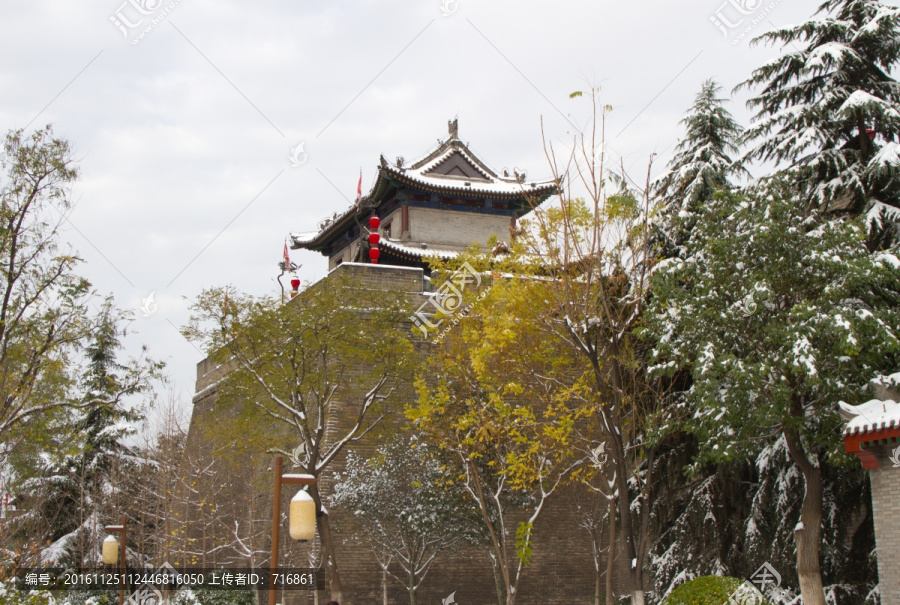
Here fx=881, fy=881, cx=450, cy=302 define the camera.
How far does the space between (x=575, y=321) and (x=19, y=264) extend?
250 inches

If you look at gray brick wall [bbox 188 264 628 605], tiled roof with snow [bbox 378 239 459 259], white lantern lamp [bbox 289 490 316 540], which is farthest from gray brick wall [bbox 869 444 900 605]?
tiled roof with snow [bbox 378 239 459 259]

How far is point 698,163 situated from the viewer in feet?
47.4

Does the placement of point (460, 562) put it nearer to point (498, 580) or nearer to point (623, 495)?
point (498, 580)

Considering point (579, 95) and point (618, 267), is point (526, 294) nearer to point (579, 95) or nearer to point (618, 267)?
point (618, 267)

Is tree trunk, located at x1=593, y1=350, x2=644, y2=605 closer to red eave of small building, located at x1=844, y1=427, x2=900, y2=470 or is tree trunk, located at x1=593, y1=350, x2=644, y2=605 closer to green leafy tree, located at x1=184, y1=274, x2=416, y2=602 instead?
red eave of small building, located at x1=844, y1=427, x2=900, y2=470

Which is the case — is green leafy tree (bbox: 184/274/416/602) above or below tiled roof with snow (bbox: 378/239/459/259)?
below

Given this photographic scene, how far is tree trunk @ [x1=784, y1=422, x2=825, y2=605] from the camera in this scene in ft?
33.1

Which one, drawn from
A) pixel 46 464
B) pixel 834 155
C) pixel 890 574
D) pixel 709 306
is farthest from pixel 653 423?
pixel 46 464

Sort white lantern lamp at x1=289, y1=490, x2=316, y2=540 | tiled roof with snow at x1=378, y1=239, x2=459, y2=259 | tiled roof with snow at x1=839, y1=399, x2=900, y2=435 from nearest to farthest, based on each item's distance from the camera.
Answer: white lantern lamp at x1=289, y1=490, x2=316, y2=540 < tiled roof with snow at x1=839, y1=399, x2=900, y2=435 < tiled roof with snow at x1=378, y1=239, x2=459, y2=259

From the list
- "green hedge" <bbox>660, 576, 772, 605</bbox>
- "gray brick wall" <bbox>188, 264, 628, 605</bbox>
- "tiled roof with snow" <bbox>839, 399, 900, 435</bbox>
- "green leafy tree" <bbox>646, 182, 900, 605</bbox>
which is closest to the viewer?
"tiled roof with snow" <bbox>839, 399, 900, 435</bbox>

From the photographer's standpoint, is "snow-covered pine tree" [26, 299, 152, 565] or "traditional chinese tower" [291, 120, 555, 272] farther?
"traditional chinese tower" [291, 120, 555, 272]

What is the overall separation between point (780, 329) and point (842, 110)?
336 cm

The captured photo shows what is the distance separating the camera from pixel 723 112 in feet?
49.7

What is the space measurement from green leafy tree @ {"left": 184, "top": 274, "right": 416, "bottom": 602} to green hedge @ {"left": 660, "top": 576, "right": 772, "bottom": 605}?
5.79 m
